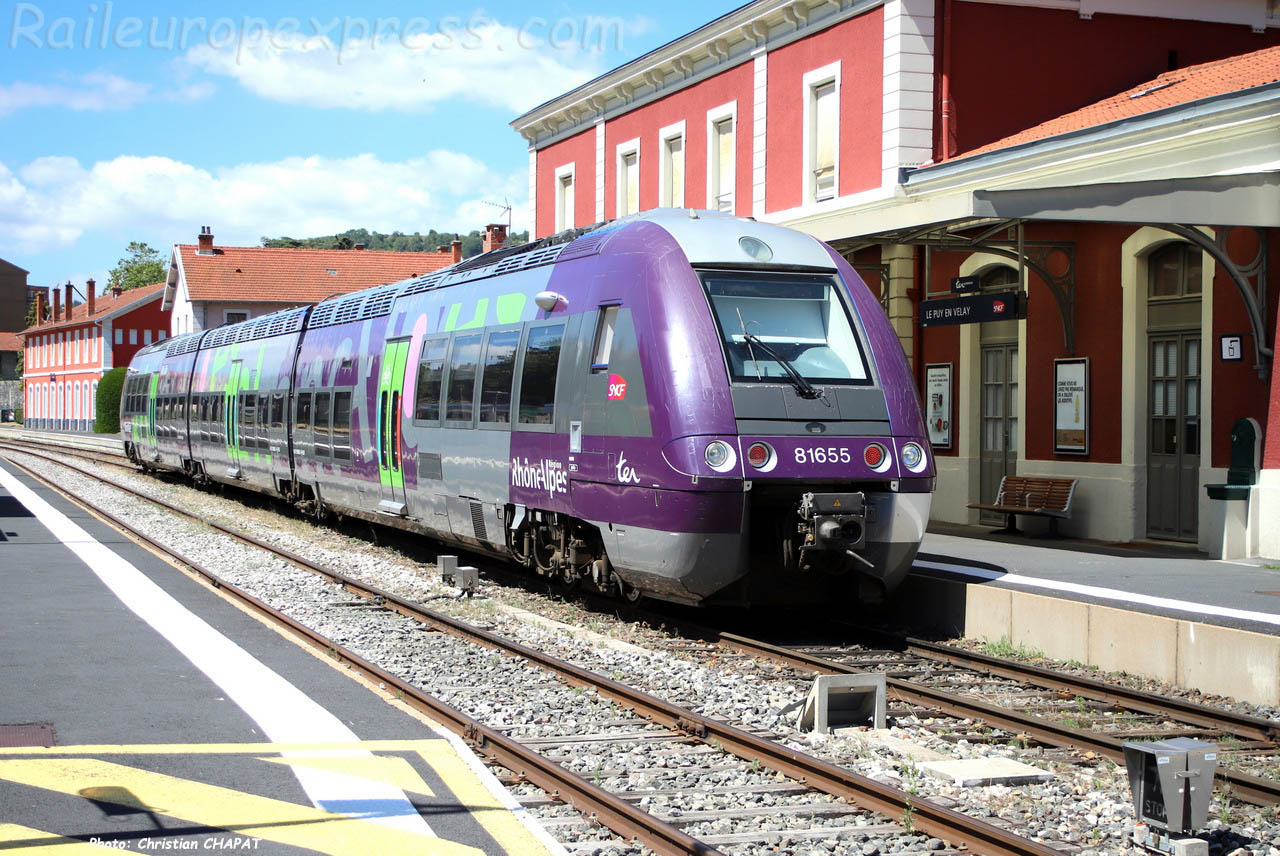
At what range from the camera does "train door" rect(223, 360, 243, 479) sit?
24750 mm

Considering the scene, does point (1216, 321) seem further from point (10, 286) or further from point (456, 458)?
point (10, 286)

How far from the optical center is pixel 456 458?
46.1 feet

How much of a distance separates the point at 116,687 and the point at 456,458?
5731mm

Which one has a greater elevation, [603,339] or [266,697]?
[603,339]

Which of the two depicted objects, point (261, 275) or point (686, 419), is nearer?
point (686, 419)

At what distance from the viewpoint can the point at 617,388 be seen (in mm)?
10641

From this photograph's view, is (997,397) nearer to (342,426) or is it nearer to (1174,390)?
(1174,390)

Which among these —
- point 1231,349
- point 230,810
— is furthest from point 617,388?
point 1231,349

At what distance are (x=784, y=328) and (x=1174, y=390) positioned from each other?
7.74m

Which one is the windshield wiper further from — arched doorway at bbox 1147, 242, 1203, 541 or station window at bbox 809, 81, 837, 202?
station window at bbox 809, 81, 837, 202

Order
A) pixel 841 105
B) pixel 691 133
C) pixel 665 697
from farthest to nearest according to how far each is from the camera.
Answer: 1. pixel 691 133
2. pixel 841 105
3. pixel 665 697

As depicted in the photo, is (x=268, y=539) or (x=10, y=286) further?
(x=10, y=286)

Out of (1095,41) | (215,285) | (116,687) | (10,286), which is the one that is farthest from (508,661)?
(10,286)

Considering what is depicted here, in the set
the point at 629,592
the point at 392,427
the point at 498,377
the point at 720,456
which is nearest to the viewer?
the point at 720,456
